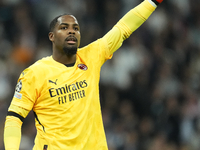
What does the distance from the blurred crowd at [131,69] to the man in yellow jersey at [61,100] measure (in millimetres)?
3180

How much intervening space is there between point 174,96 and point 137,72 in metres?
1.02

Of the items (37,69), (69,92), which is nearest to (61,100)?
(69,92)

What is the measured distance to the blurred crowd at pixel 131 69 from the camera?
22.5 ft

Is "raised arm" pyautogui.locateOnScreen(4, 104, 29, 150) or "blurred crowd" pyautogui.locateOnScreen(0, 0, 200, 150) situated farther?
"blurred crowd" pyautogui.locateOnScreen(0, 0, 200, 150)

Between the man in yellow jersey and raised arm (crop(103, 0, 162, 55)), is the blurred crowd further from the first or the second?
raised arm (crop(103, 0, 162, 55))

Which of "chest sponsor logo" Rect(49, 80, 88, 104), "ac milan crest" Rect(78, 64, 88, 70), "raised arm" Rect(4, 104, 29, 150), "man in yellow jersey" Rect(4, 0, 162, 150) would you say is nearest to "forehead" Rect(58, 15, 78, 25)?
"man in yellow jersey" Rect(4, 0, 162, 150)

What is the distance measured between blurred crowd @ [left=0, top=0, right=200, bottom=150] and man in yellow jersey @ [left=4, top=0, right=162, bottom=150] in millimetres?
3180

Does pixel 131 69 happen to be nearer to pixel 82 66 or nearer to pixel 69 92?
pixel 82 66

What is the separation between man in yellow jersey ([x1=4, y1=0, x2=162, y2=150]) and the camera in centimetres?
329

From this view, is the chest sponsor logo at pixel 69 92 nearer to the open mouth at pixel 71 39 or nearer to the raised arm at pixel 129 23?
the open mouth at pixel 71 39

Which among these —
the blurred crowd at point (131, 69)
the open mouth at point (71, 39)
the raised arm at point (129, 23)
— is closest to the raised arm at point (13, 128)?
the open mouth at point (71, 39)

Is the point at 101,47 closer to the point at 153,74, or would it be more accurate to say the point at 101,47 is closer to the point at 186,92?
the point at 153,74

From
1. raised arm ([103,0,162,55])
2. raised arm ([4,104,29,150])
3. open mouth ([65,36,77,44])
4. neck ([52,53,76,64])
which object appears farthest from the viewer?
raised arm ([103,0,162,55])

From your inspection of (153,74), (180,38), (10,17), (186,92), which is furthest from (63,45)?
(180,38)
